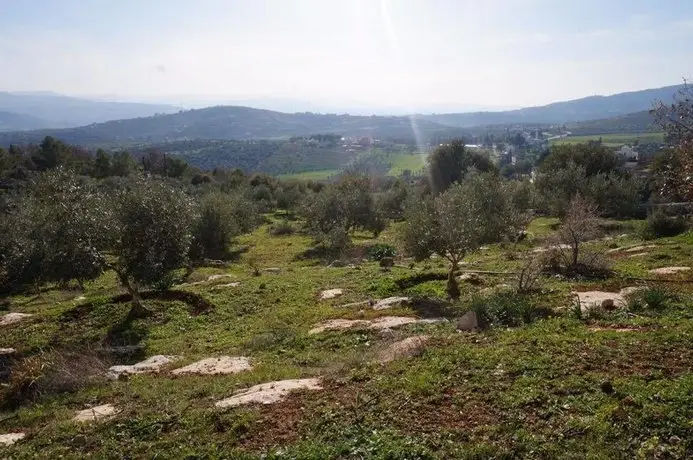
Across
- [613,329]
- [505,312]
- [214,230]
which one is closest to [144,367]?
[505,312]

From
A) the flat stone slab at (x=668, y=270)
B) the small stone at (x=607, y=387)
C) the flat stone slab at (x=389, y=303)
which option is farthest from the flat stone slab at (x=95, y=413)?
the flat stone slab at (x=668, y=270)

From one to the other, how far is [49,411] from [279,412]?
6.36 meters

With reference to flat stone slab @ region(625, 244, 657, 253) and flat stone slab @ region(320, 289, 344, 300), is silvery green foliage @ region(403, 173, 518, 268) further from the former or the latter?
flat stone slab @ region(625, 244, 657, 253)

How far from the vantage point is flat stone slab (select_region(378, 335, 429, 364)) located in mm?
13648

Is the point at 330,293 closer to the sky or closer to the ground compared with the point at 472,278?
closer to the ground

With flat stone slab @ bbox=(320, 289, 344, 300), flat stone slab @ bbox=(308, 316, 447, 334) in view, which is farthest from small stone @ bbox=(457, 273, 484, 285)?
flat stone slab @ bbox=(308, 316, 447, 334)

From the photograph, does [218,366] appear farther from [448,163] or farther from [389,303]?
[448,163]

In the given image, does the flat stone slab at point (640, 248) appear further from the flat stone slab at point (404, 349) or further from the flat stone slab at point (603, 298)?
the flat stone slab at point (404, 349)

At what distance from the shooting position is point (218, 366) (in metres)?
15.6

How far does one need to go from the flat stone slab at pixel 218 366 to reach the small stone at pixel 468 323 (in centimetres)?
675

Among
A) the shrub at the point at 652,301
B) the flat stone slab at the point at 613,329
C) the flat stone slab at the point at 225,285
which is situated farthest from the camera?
the flat stone slab at the point at 225,285

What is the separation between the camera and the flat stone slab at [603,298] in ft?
54.5

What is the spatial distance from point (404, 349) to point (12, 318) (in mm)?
20528

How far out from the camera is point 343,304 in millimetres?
23250
